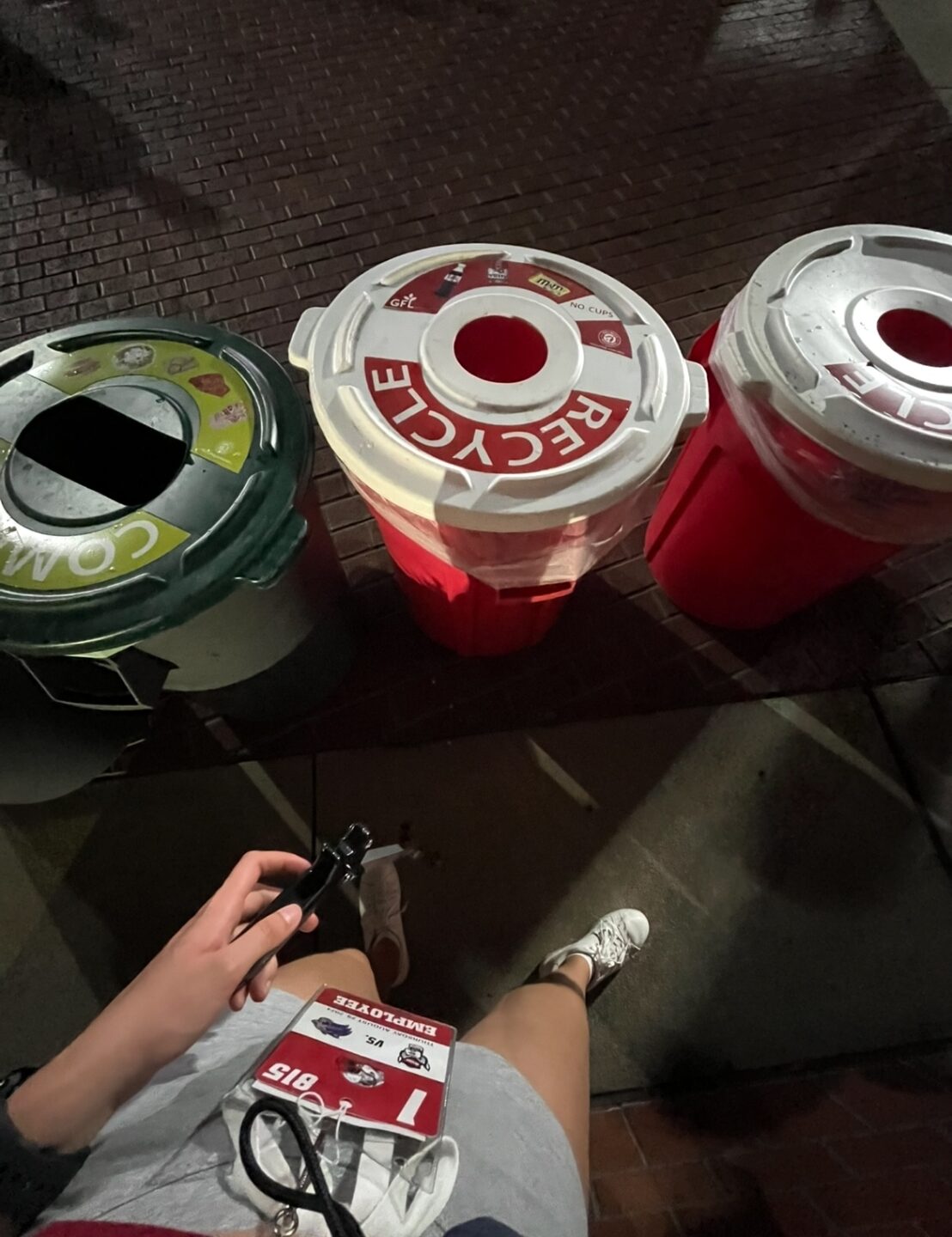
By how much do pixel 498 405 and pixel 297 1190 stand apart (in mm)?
806

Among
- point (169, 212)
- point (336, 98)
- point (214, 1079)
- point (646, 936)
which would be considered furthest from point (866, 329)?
point (336, 98)

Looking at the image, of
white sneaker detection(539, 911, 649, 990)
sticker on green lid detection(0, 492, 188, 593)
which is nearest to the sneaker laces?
white sneaker detection(539, 911, 649, 990)

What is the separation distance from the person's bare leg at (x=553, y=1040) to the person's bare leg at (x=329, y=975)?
17 centimetres

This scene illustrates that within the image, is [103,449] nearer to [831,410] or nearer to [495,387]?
[495,387]

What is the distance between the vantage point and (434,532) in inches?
36.5

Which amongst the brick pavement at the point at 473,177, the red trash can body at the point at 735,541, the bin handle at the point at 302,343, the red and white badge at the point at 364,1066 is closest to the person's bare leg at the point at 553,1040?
the red and white badge at the point at 364,1066

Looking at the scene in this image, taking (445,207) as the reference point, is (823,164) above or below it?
above

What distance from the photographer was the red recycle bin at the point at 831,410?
36.9 inches

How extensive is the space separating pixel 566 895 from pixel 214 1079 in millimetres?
672

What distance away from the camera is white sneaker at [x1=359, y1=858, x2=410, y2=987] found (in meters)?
Answer: 1.17

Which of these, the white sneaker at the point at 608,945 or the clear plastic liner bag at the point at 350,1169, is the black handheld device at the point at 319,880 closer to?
the clear plastic liner bag at the point at 350,1169

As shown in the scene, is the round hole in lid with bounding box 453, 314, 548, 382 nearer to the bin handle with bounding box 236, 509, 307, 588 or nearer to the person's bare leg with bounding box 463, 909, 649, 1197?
the bin handle with bounding box 236, 509, 307, 588

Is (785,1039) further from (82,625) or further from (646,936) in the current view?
(82,625)

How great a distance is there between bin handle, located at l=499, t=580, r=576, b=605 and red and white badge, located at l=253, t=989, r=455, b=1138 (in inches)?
22.1
